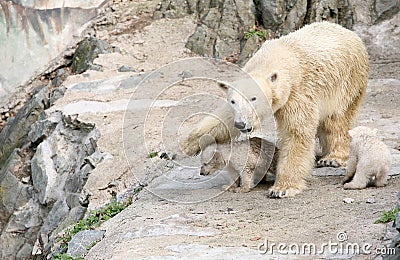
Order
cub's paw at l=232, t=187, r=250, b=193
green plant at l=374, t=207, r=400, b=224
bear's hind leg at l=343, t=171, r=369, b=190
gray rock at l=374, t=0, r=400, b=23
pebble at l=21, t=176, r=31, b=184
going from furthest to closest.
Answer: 1. gray rock at l=374, t=0, r=400, b=23
2. pebble at l=21, t=176, r=31, b=184
3. cub's paw at l=232, t=187, r=250, b=193
4. bear's hind leg at l=343, t=171, r=369, b=190
5. green plant at l=374, t=207, r=400, b=224

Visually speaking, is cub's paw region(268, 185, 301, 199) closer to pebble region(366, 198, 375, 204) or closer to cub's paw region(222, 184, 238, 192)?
cub's paw region(222, 184, 238, 192)

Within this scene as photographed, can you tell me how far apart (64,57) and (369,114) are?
21.5ft

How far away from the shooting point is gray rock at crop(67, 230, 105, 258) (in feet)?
20.1

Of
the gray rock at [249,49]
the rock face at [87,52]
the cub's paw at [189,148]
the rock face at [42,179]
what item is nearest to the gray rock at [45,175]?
the rock face at [42,179]

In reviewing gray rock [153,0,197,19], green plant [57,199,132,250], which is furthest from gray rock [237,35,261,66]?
green plant [57,199,132,250]

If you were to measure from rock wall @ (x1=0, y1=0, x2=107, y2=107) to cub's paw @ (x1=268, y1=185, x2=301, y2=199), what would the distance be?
7.97 meters

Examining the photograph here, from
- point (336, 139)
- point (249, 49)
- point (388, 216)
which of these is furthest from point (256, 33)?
point (388, 216)

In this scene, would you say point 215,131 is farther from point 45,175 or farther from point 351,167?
point 45,175

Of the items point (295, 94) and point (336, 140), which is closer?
point (295, 94)

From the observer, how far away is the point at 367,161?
5.83 metres

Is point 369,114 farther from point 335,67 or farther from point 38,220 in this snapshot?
point 38,220

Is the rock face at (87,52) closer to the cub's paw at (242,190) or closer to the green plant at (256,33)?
the green plant at (256,33)

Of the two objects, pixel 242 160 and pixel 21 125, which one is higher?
pixel 242 160

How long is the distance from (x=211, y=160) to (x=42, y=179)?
4.41 metres
